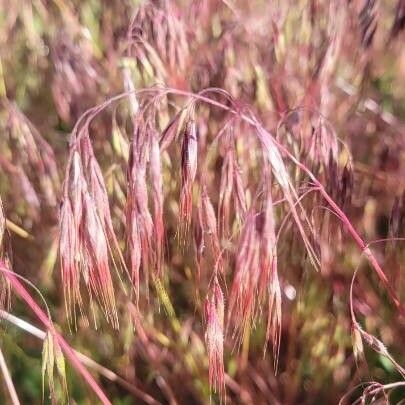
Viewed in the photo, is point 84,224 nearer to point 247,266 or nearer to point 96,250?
point 96,250

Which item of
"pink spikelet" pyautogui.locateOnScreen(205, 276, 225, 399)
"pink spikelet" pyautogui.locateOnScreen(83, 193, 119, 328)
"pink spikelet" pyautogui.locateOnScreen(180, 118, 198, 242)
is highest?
"pink spikelet" pyautogui.locateOnScreen(180, 118, 198, 242)

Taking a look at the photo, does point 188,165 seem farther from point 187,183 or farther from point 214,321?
point 214,321

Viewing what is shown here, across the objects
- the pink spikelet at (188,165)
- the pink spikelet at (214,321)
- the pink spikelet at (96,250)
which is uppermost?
the pink spikelet at (188,165)

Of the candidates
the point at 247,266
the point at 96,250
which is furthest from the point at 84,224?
the point at 247,266

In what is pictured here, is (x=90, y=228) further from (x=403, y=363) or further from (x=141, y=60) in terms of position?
(x=403, y=363)

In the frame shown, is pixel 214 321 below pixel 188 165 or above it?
below

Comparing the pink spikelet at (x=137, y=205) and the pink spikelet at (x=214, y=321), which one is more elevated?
the pink spikelet at (x=137, y=205)

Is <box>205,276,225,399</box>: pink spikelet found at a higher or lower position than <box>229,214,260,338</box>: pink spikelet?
lower

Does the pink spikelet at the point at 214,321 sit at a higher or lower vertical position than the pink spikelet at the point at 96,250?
lower

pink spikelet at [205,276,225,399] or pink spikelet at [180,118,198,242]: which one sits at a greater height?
pink spikelet at [180,118,198,242]

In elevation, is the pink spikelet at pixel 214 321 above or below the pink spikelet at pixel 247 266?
below

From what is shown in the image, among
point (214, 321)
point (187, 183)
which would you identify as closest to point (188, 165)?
point (187, 183)
